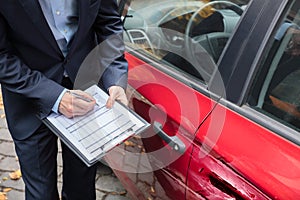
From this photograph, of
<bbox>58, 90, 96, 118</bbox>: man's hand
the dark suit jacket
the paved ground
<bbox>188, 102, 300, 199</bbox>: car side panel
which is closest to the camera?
<bbox>188, 102, 300, 199</bbox>: car side panel

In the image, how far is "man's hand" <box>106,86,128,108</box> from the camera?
5.97 feet

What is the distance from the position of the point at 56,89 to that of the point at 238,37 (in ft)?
2.48

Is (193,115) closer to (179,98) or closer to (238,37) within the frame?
(179,98)

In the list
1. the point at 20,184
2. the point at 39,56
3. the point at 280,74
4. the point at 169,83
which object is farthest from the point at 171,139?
the point at 20,184

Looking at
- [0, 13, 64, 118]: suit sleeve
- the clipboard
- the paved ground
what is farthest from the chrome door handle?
the paved ground

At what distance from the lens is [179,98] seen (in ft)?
5.95

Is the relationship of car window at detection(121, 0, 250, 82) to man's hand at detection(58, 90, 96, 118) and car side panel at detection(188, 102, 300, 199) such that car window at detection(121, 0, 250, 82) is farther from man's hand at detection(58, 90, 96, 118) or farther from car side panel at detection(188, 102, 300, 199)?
man's hand at detection(58, 90, 96, 118)

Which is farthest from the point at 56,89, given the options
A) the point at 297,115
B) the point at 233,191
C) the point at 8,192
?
the point at 8,192

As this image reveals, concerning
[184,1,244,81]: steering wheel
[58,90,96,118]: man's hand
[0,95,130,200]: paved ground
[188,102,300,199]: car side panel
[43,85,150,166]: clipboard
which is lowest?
[0,95,130,200]: paved ground

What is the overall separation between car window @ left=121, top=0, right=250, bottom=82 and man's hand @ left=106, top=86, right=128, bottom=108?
0.89 ft

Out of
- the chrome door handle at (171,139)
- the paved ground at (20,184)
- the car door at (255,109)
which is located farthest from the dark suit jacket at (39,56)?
the paved ground at (20,184)

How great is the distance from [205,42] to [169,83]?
257mm

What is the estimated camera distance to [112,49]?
1912mm

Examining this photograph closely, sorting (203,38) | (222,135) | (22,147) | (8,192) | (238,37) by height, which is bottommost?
(8,192)
